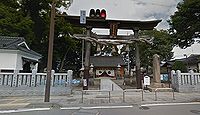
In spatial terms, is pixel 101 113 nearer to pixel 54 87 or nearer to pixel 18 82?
pixel 54 87

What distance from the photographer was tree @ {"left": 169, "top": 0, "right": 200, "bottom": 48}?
20641mm

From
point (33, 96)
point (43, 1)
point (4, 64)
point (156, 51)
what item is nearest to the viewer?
point (33, 96)

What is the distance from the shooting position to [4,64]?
15.7 metres

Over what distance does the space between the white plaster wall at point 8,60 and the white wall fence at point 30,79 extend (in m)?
2.28

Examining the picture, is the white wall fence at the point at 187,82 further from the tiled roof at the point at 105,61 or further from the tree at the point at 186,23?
the tiled roof at the point at 105,61

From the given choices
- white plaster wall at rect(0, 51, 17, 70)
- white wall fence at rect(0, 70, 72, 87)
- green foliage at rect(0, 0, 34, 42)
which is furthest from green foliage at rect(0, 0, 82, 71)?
white wall fence at rect(0, 70, 72, 87)

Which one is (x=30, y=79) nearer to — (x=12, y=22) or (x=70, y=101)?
(x=70, y=101)

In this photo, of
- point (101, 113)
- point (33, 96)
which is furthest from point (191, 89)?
point (33, 96)

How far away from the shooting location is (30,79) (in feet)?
46.4

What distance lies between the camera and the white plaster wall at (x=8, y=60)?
1571cm

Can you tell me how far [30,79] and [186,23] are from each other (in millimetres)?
19672

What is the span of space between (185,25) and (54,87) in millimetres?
18146

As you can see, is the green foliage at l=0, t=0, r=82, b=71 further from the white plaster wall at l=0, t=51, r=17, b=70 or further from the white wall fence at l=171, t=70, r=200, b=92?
the white wall fence at l=171, t=70, r=200, b=92

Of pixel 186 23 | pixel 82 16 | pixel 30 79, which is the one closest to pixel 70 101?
pixel 30 79
